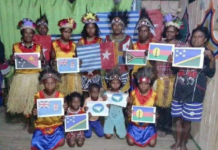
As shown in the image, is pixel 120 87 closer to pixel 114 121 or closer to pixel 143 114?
pixel 114 121

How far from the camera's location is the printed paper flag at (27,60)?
3.42 m

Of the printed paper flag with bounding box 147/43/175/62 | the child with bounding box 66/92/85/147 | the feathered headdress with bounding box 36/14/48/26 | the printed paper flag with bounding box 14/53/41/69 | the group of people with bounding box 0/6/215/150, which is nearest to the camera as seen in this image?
the group of people with bounding box 0/6/215/150

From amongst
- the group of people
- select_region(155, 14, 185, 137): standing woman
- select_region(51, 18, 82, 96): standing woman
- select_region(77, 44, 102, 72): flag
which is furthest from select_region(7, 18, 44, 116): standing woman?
select_region(155, 14, 185, 137): standing woman

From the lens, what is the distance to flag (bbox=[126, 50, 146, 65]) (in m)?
3.47

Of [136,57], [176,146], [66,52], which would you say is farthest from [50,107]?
[176,146]

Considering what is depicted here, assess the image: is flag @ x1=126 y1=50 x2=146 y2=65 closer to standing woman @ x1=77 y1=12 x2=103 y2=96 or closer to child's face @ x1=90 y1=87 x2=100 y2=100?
standing woman @ x1=77 y1=12 x2=103 y2=96

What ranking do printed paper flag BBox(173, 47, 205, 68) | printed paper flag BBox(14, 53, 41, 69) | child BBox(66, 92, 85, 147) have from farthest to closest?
printed paper flag BBox(14, 53, 41, 69) → child BBox(66, 92, 85, 147) → printed paper flag BBox(173, 47, 205, 68)

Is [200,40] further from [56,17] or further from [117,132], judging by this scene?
[56,17]

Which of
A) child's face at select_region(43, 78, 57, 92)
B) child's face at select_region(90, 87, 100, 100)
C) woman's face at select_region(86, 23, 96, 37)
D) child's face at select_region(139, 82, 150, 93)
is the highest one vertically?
woman's face at select_region(86, 23, 96, 37)

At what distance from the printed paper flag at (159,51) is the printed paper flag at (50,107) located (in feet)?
4.72

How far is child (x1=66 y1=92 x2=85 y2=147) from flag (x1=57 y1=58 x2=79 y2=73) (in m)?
0.40

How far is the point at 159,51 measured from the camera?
3.21 metres

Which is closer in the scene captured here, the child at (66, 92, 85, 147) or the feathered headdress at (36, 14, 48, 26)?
the child at (66, 92, 85, 147)

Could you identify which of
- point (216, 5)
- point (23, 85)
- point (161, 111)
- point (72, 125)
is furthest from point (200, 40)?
point (23, 85)
